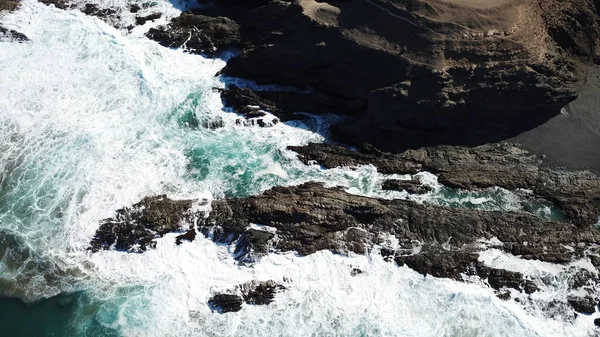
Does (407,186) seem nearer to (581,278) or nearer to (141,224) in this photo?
(581,278)

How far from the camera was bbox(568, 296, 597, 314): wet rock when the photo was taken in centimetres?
2217

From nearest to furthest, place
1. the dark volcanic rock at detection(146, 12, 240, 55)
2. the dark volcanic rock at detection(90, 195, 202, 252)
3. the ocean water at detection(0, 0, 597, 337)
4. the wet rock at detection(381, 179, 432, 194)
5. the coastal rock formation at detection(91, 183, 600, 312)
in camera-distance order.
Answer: the ocean water at detection(0, 0, 597, 337)
the coastal rock formation at detection(91, 183, 600, 312)
the dark volcanic rock at detection(90, 195, 202, 252)
the wet rock at detection(381, 179, 432, 194)
the dark volcanic rock at detection(146, 12, 240, 55)

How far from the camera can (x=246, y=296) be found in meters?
22.3

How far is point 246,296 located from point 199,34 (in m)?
18.5

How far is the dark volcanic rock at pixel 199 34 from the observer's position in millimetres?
31609

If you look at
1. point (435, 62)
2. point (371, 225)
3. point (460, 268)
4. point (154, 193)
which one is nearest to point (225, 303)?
point (154, 193)

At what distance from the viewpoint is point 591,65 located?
2970 cm

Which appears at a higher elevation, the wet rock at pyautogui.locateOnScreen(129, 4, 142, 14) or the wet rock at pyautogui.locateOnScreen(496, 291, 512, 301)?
the wet rock at pyautogui.locateOnScreen(129, 4, 142, 14)

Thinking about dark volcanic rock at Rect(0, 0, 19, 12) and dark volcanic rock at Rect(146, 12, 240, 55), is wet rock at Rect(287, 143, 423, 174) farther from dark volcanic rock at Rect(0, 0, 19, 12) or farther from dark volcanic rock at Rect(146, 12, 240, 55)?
dark volcanic rock at Rect(0, 0, 19, 12)

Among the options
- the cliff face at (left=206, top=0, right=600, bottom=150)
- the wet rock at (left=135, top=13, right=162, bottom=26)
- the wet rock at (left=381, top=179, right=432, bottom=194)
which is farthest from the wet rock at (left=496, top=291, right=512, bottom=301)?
the wet rock at (left=135, top=13, right=162, bottom=26)

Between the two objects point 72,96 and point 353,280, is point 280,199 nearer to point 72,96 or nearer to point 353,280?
point 353,280

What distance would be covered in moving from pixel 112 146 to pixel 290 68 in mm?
11357

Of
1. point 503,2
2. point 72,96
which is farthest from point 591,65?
point 72,96

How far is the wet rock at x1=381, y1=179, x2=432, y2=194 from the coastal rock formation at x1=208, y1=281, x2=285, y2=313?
7937 mm
